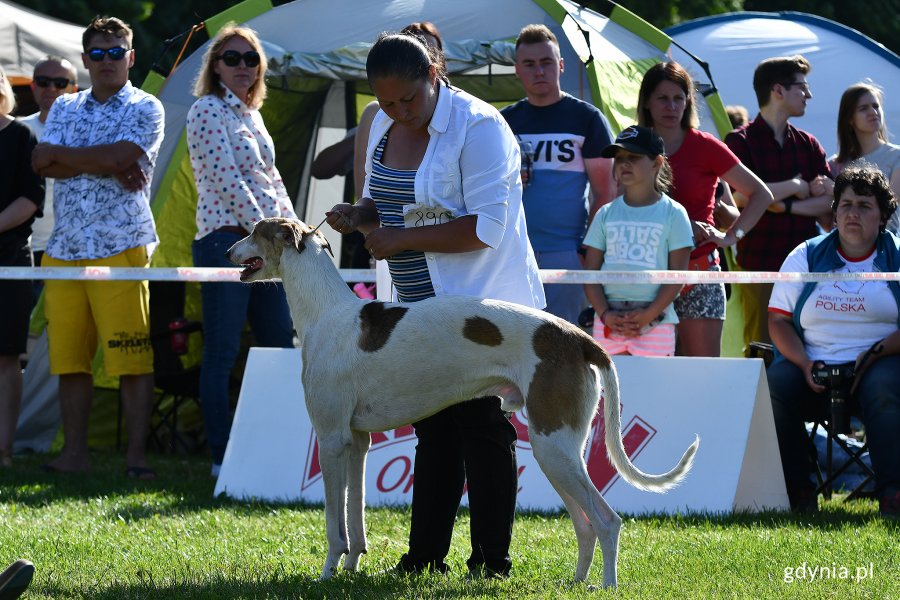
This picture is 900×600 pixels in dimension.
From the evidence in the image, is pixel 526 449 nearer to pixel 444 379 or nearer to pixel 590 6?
pixel 444 379

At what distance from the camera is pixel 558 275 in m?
6.23

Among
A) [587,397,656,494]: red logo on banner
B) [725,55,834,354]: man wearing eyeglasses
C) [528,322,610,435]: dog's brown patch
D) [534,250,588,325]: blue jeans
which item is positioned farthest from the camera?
[725,55,834,354]: man wearing eyeglasses

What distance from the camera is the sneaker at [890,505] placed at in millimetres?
5707

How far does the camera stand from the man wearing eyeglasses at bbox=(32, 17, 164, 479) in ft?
22.4

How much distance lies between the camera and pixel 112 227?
269 inches

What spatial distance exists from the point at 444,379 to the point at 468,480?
0.42 metres

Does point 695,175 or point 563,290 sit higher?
point 695,175

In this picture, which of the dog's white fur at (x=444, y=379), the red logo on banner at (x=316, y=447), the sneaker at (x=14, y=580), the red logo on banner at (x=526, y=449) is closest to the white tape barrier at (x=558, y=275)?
the red logo on banner at (x=526, y=449)

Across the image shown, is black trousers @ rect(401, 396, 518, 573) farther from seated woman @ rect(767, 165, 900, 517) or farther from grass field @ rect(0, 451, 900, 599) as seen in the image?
seated woman @ rect(767, 165, 900, 517)

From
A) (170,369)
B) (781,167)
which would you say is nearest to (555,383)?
(781,167)

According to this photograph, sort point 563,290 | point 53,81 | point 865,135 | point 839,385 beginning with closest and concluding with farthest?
1. point 839,385
2. point 563,290
3. point 865,135
4. point 53,81

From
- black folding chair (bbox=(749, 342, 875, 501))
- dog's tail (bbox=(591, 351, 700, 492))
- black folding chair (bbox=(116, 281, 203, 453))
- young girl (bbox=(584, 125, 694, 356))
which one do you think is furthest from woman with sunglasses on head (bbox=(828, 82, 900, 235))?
black folding chair (bbox=(116, 281, 203, 453))

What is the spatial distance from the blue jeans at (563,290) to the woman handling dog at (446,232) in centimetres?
229

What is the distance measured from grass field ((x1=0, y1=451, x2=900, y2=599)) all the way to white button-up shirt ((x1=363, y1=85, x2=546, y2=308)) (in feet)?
3.34
